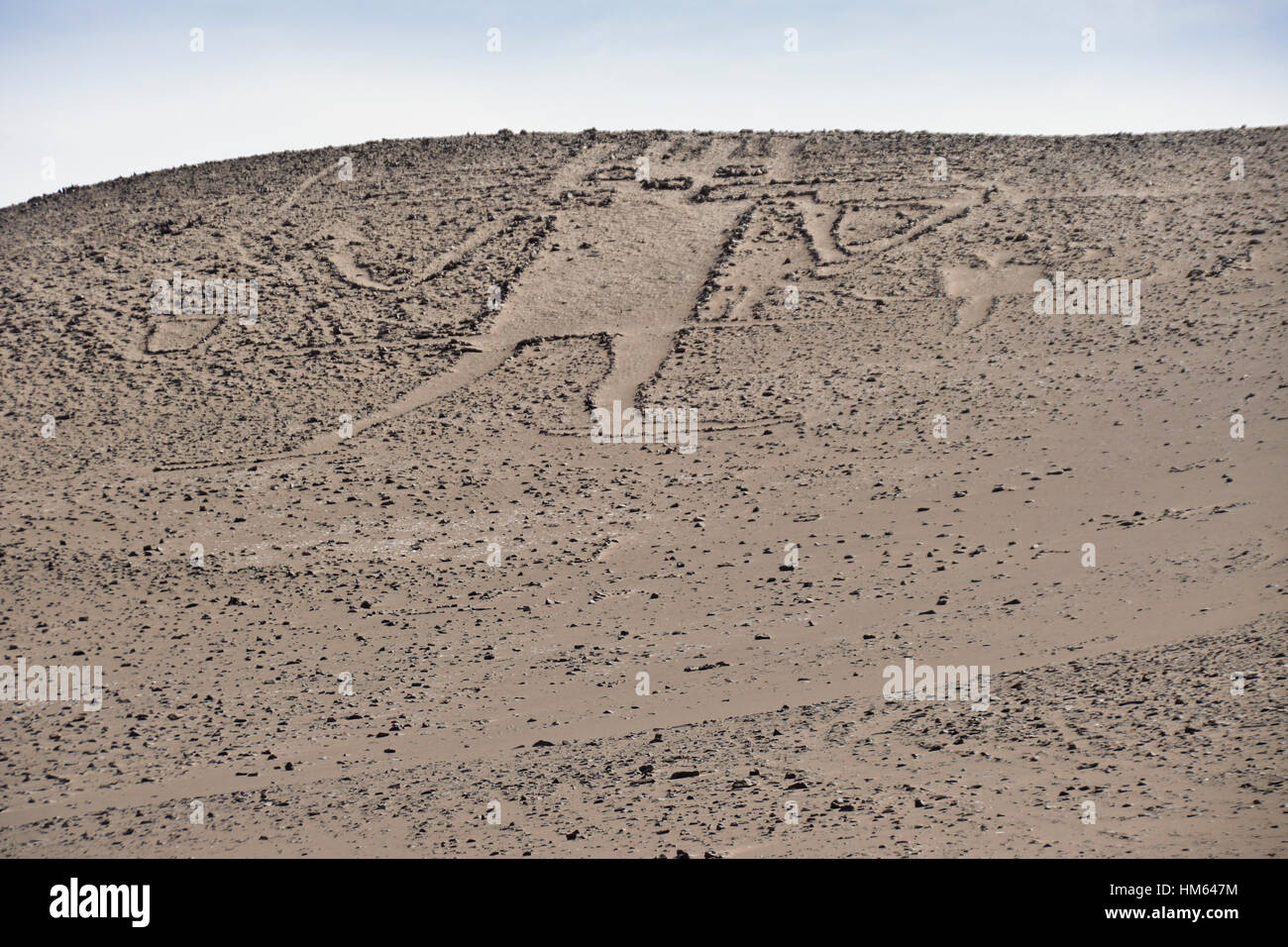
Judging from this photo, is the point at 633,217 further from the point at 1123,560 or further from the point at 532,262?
the point at 1123,560

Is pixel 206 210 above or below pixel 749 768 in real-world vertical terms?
above

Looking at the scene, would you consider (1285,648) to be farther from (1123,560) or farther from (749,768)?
(749,768)

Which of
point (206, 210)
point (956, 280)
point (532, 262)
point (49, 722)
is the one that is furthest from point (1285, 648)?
point (206, 210)

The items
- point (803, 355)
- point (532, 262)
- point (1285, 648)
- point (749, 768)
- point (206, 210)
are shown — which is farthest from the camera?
point (206, 210)

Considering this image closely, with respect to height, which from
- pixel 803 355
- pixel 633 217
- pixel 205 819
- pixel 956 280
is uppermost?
pixel 633 217
